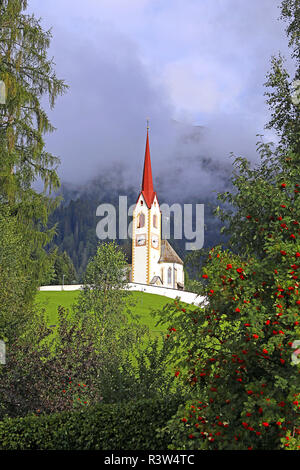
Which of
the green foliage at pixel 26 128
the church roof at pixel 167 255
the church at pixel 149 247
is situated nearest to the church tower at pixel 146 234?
the church at pixel 149 247

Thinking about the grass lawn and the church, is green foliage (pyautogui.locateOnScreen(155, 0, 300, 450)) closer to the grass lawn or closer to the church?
the grass lawn

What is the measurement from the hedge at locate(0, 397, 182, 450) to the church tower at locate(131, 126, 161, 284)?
67.8 meters

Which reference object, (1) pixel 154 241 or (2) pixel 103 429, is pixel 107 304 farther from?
(1) pixel 154 241

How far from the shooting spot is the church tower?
258ft

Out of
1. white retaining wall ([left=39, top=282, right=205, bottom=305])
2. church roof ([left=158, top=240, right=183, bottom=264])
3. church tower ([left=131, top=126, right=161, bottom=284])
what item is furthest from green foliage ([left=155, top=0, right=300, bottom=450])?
church roof ([left=158, top=240, right=183, bottom=264])

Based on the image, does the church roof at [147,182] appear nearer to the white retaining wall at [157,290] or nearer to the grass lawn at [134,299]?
the white retaining wall at [157,290]

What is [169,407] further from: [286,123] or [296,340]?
[286,123]

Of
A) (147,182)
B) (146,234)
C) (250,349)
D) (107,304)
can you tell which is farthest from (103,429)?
(147,182)

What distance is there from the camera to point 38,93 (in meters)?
20.2

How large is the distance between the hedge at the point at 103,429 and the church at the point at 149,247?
68494 mm

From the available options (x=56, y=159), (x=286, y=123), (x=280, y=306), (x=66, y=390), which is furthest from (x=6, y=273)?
(x=280, y=306)

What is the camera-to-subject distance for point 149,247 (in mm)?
79438

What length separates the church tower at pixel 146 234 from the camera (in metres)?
78.8

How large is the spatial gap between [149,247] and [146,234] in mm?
2598
